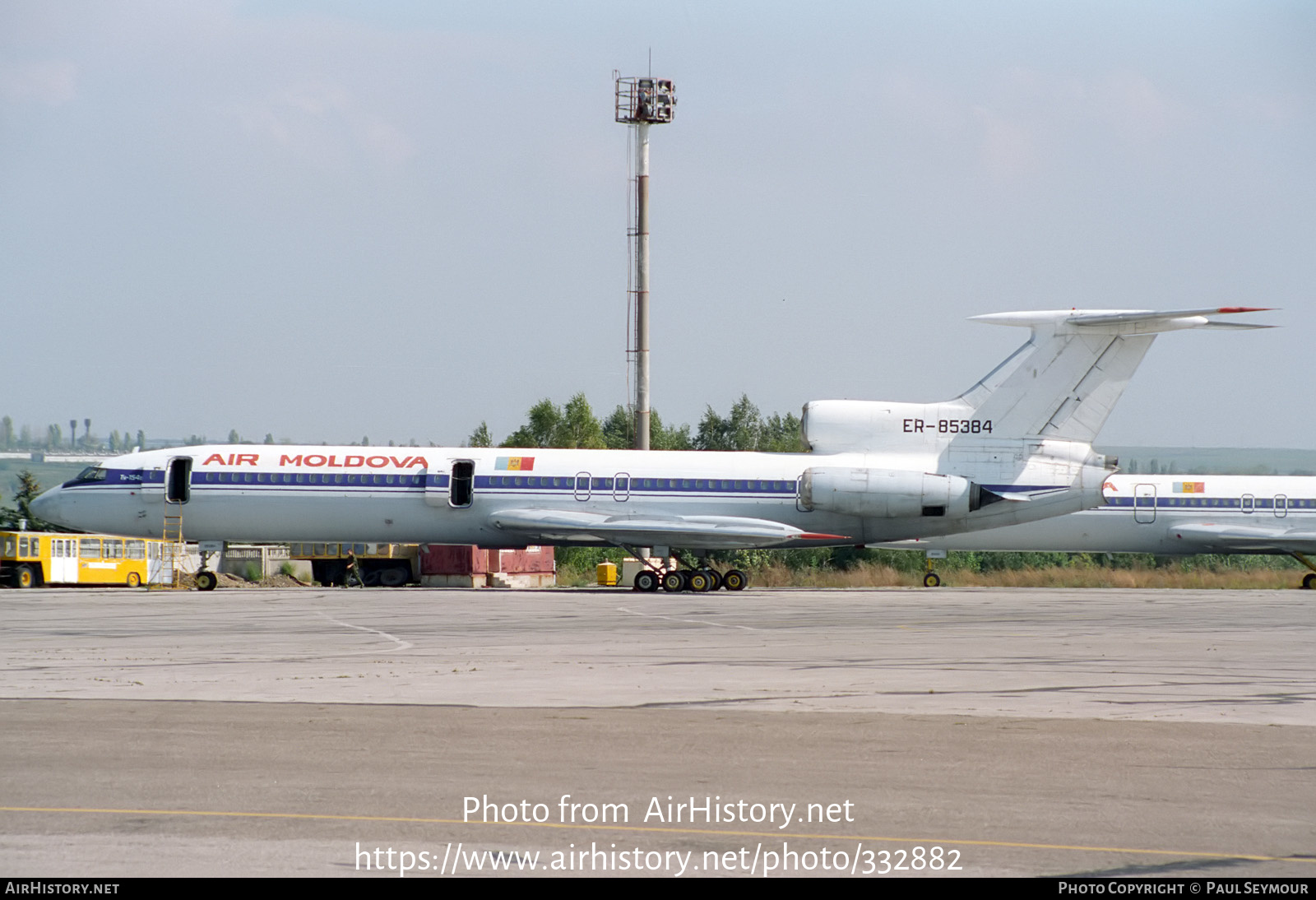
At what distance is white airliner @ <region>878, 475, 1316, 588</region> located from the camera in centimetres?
4378

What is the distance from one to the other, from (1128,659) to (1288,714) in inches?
196

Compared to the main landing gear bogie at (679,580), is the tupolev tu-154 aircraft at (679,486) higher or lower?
higher

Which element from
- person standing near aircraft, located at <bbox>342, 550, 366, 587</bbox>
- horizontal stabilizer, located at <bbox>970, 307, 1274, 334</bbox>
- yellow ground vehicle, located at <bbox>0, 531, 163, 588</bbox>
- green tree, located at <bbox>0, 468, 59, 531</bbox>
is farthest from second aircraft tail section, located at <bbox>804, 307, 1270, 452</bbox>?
green tree, located at <bbox>0, 468, 59, 531</bbox>

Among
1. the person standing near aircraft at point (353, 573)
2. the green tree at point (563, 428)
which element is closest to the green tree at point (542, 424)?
the green tree at point (563, 428)

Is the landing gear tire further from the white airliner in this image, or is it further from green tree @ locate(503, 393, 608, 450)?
green tree @ locate(503, 393, 608, 450)

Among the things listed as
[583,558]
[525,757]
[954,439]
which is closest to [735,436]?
[583,558]

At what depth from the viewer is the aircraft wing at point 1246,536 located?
43938mm

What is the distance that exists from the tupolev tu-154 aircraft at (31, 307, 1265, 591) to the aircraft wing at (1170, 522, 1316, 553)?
355 inches

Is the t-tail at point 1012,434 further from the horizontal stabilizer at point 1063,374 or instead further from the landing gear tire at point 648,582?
the landing gear tire at point 648,582

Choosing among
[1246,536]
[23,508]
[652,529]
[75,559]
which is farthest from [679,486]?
[23,508]

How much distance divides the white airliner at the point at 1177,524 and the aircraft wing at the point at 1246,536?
1.1 inches

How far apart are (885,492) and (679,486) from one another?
574cm

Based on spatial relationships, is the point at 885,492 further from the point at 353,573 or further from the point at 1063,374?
the point at 353,573

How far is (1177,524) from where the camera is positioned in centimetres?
4409
